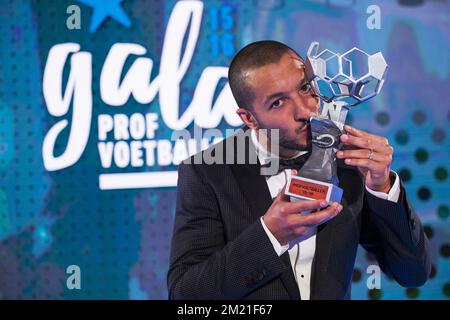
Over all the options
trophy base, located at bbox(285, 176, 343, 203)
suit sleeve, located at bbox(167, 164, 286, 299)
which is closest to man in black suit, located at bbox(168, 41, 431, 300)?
suit sleeve, located at bbox(167, 164, 286, 299)

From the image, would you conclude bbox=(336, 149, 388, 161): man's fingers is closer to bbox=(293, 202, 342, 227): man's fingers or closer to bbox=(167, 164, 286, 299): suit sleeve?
bbox=(293, 202, 342, 227): man's fingers

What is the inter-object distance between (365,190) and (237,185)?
1.07 feet

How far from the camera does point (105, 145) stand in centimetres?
314

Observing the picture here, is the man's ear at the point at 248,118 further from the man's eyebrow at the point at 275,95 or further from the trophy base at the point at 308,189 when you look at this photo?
the trophy base at the point at 308,189

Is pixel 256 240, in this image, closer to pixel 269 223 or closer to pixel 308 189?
pixel 269 223

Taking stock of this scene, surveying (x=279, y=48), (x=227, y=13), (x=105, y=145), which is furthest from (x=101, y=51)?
(x=279, y=48)

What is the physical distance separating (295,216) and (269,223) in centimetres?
8

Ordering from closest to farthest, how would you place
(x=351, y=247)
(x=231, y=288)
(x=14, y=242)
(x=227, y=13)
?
(x=231, y=288) < (x=351, y=247) < (x=227, y=13) < (x=14, y=242)

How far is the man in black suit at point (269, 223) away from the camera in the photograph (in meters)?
1.40

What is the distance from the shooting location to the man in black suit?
4.59 feet

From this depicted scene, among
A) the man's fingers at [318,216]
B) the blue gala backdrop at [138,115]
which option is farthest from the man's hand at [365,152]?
the blue gala backdrop at [138,115]

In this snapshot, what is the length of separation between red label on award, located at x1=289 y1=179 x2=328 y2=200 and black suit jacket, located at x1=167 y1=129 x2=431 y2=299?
0.54 ft

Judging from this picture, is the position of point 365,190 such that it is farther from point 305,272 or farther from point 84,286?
point 84,286

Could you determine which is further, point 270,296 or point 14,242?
point 14,242
